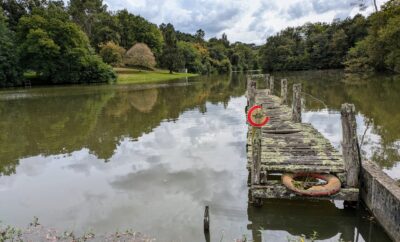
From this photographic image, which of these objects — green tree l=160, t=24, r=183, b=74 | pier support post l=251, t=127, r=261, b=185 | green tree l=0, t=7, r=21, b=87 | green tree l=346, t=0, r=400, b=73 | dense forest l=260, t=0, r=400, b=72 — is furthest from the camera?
green tree l=160, t=24, r=183, b=74

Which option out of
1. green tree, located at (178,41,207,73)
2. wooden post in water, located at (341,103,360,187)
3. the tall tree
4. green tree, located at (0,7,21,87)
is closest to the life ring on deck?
wooden post in water, located at (341,103,360,187)

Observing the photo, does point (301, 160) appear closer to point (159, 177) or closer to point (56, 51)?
point (159, 177)

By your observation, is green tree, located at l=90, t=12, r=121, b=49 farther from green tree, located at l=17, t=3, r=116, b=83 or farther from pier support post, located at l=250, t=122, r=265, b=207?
pier support post, located at l=250, t=122, r=265, b=207

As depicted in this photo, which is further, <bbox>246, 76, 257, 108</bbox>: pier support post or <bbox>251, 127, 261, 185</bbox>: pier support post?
<bbox>246, 76, 257, 108</bbox>: pier support post

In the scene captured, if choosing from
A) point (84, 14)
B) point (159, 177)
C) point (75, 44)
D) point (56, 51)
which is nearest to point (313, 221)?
point (159, 177)

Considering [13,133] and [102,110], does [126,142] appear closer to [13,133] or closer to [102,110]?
[13,133]

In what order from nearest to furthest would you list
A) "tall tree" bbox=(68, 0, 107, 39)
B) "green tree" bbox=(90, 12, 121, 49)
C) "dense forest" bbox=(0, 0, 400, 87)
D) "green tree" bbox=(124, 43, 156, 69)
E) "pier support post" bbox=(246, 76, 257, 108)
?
"pier support post" bbox=(246, 76, 257, 108) < "dense forest" bbox=(0, 0, 400, 87) < "green tree" bbox=(124, 43, 156, 69) < "green tree" bbox=(90, 12, 121, 49) < "tall tree" bbox=(68, 0, 107, 39)

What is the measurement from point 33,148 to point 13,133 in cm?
348

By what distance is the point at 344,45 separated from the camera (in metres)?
73.9

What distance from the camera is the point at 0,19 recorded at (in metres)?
47.0

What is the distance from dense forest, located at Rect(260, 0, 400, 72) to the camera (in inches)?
1544

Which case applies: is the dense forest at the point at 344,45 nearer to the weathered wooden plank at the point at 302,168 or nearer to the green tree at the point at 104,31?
the weathered wooden plank at the point at 302,168

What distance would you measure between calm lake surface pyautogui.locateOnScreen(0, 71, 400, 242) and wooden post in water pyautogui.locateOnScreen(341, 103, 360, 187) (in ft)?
2.39

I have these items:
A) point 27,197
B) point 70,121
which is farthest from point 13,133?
point 27,197
